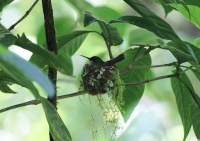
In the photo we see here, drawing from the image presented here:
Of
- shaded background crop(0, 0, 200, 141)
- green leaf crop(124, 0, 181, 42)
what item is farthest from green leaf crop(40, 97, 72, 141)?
shaded background crop(0, 0, 200, 141)

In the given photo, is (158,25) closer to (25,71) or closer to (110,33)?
(110,33)

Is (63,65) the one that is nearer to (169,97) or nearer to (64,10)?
(64,10)

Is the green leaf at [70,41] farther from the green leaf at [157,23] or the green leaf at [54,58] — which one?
the green leaf at [54,58]

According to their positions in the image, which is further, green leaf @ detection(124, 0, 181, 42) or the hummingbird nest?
the hummingbird nest

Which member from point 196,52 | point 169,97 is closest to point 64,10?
point 196,52

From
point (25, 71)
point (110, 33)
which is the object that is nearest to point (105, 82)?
point (110, 33)

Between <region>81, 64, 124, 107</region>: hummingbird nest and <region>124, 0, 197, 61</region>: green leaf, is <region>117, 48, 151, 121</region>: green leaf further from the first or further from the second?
<region>124, 0, 197, 61</region>: green leaf
